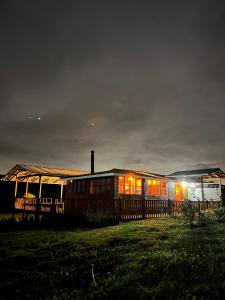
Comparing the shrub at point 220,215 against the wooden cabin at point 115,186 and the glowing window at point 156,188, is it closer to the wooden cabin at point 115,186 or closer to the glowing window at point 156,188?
the wooden cabin at point 115,186

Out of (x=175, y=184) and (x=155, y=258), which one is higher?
(x=175, y=184)

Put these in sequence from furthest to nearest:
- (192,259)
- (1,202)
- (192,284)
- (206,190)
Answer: (206,190) < (1,202) < (192,259) < (192,284)

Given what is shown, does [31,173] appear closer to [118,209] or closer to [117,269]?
[118,209]

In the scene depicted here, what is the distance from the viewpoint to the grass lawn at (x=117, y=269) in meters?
4.36

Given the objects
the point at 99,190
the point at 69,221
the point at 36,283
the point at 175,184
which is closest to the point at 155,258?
the point at 36,283

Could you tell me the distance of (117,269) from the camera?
18.0 ft

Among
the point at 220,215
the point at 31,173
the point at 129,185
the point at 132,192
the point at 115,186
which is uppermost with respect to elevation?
the point at 31,173

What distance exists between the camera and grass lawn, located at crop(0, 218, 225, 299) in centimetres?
436

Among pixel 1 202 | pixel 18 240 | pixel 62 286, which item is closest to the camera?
pixel 62 286

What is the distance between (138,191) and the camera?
2550 cm

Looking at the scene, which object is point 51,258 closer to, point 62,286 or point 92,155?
point 62,286

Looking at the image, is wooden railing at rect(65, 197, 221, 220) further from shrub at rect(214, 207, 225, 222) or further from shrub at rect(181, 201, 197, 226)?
shrub at rect(181, 201, 197, 226)

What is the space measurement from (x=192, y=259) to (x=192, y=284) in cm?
131

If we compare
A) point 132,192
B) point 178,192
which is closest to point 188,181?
point 178,192
